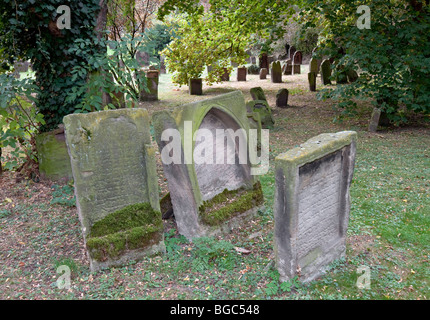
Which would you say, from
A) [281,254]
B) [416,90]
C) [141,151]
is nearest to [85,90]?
[141,151]

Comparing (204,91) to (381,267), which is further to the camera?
(204,91)

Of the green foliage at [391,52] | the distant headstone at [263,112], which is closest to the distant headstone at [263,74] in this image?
the distant headstone at [263,112]

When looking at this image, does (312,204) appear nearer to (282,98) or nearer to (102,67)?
(102,67)

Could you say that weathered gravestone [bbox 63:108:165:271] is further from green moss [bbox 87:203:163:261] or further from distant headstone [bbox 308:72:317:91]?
distant headstone [bbox 308:72:317:91]

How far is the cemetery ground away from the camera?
3.82 metres

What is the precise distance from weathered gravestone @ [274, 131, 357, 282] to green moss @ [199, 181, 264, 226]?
121 centimetres

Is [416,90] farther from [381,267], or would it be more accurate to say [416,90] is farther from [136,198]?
[136,198]

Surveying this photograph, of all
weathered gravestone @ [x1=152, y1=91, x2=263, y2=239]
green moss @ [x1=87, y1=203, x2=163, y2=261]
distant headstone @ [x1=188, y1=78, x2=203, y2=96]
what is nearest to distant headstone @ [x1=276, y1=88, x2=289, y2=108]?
distant headstone @ [x1=188, y1=78, x2=203, y2=96]

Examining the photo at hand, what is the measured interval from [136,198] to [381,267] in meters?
3.07

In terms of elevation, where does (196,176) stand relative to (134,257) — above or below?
above

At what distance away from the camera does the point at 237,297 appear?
371cm

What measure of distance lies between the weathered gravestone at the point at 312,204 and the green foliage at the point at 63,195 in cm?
357


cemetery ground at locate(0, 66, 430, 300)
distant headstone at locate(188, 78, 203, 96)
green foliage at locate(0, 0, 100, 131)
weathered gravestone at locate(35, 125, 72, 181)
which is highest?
green foliage at locate(0, 0, 100, 131)

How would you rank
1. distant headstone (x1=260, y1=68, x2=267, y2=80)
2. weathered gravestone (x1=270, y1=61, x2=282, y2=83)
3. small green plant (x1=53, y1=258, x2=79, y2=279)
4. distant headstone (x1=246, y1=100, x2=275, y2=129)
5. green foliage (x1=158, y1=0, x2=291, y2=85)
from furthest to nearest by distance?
distant headstone (x1=260, y1=68, x2=267, y2=80)
weathered gravestone (x1=270, y1=61, x2=282, y2=83)
green foliage (x1=158, y1=0, x2=291, y2=85)
distant headstone (x1=246, y1=100, x2=275, y2=129)
small green plant (x1=53, y1=258, x2=79, y2=279)
